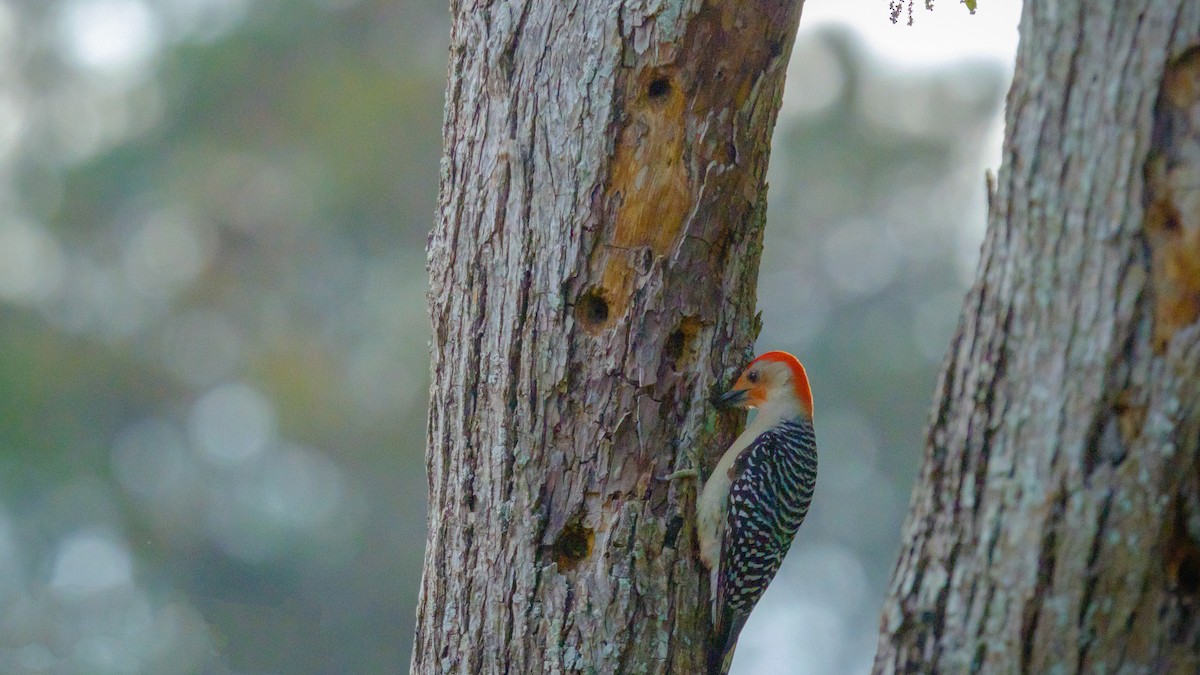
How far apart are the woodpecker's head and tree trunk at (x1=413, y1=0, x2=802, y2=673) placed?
0.30 meters

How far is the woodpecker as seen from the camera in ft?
13.9

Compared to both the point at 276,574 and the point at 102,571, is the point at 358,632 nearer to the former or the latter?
the point at 276,574

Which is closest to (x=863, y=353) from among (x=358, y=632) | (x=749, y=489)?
(x=358, y=632)

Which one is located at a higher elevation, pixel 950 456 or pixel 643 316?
pixel 643 316

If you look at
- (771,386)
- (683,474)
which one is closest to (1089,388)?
(683,474)

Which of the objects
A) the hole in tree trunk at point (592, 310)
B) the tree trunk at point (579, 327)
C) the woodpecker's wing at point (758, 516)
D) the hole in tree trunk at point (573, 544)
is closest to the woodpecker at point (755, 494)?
the woodpecker's wing at point (758, 516)

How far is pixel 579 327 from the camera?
397cm

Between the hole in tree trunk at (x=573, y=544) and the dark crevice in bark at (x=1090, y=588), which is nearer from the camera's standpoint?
the dark crevice in bark at (x=1090, y=588)

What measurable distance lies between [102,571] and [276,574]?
2828 millimetres

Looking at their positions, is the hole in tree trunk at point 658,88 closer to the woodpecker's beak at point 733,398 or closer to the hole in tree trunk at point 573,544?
the woodpecker's beak at point 733,398

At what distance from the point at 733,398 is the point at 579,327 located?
69 cm

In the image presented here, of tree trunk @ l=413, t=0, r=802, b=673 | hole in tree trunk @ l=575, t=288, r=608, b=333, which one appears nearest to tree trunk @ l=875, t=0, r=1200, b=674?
tree trunk @ l=413, t=0, r=802, b=673

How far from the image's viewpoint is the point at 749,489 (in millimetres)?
4535

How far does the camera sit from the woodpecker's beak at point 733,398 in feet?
14.1
